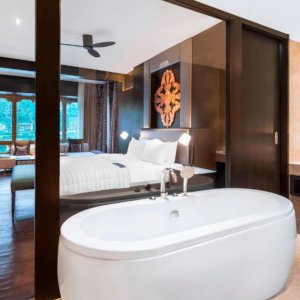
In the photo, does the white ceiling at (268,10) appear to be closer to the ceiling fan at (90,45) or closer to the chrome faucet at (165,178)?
the ceiling fan at (90,45)

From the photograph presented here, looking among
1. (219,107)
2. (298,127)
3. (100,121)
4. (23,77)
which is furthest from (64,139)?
(298,127)

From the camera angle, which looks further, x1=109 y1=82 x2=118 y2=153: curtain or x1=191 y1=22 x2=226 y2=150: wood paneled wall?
x1=191 y1=22 x2=226 y2=150: wood paneled wall

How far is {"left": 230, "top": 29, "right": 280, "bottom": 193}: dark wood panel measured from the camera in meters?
2.79

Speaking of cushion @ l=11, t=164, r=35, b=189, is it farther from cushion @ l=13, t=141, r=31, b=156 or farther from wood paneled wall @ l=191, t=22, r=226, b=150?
wood paneled wall @ l=191, t=22, r=226, b=150

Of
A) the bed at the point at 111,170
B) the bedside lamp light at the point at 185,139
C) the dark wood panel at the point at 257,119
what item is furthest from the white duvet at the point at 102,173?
the dark wood panel at the point at 257,119

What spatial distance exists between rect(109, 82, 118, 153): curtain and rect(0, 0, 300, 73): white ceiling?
19 cm

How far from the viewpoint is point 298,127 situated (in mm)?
3404

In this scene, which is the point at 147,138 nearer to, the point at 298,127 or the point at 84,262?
the point at 84,262

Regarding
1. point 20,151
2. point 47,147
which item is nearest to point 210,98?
point 47,147

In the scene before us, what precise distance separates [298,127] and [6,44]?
3942 millimetres

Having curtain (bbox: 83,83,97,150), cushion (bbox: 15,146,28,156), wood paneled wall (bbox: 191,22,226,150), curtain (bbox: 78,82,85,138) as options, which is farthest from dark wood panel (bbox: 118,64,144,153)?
cushion (bbox: 15,146,28,156)

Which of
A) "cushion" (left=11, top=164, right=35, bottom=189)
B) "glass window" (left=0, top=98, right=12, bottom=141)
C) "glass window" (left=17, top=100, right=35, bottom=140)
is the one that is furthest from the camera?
"glass window" (left=0, top=98, right=12, bottom=141)

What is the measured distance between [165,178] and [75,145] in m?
0.83

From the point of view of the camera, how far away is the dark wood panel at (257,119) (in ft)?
9.14
